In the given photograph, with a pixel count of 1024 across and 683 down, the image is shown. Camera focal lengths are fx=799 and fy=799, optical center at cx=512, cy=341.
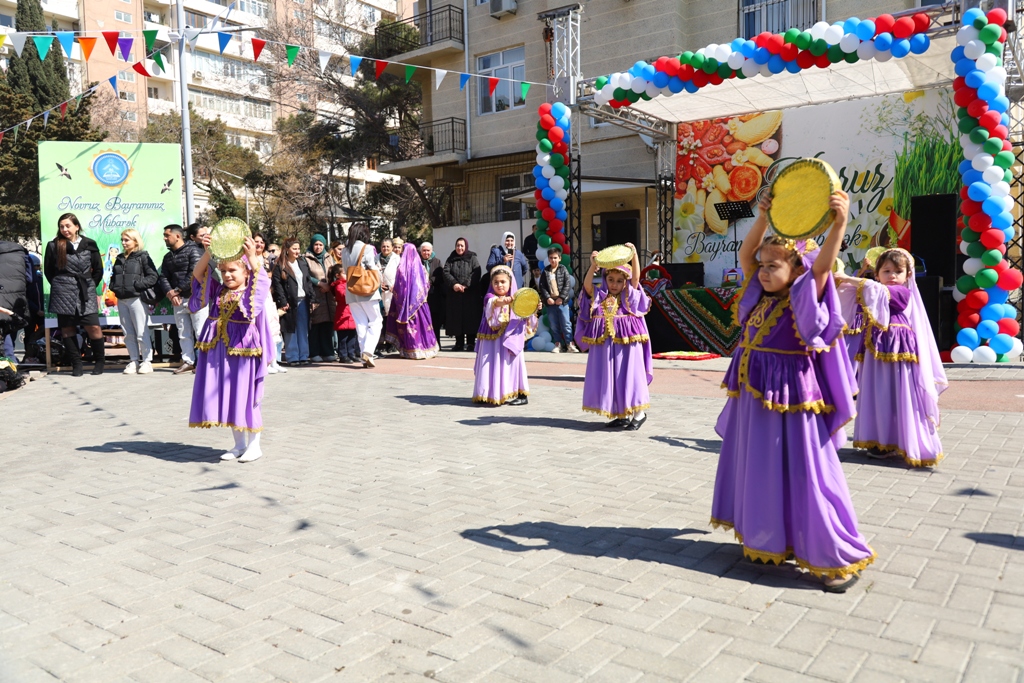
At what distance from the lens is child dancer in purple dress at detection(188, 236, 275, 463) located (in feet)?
20.2

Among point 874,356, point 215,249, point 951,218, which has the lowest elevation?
point 874,356

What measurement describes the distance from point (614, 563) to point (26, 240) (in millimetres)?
33584

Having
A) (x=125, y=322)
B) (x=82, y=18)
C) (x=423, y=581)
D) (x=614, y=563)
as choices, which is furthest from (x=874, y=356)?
(x=82, y=18)

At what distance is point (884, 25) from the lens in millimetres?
11234

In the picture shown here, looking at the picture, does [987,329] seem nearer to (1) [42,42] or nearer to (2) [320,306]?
(2) [320,306]

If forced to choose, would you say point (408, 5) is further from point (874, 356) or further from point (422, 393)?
point (874, 356)

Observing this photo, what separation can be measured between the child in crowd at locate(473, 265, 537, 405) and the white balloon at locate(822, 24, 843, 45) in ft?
21.1

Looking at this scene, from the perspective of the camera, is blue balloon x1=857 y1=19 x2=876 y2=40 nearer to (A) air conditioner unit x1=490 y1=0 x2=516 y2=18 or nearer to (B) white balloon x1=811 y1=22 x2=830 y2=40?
(B) white balloon x1=811 y1=22 x2=830 y2=40

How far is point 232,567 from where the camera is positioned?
3.94m

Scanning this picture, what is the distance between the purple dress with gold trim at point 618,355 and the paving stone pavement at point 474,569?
0.50 m

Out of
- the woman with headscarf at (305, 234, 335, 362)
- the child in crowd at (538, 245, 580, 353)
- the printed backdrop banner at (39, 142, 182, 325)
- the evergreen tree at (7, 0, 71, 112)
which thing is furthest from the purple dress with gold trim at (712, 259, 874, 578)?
the evergreen tree at (7, 0, 71, 112)

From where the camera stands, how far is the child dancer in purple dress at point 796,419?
3.52 metres

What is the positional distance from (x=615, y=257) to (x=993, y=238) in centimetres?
688

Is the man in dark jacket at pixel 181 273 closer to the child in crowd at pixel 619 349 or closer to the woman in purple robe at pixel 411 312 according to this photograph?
the woman in purple robe at pixel 411 312
